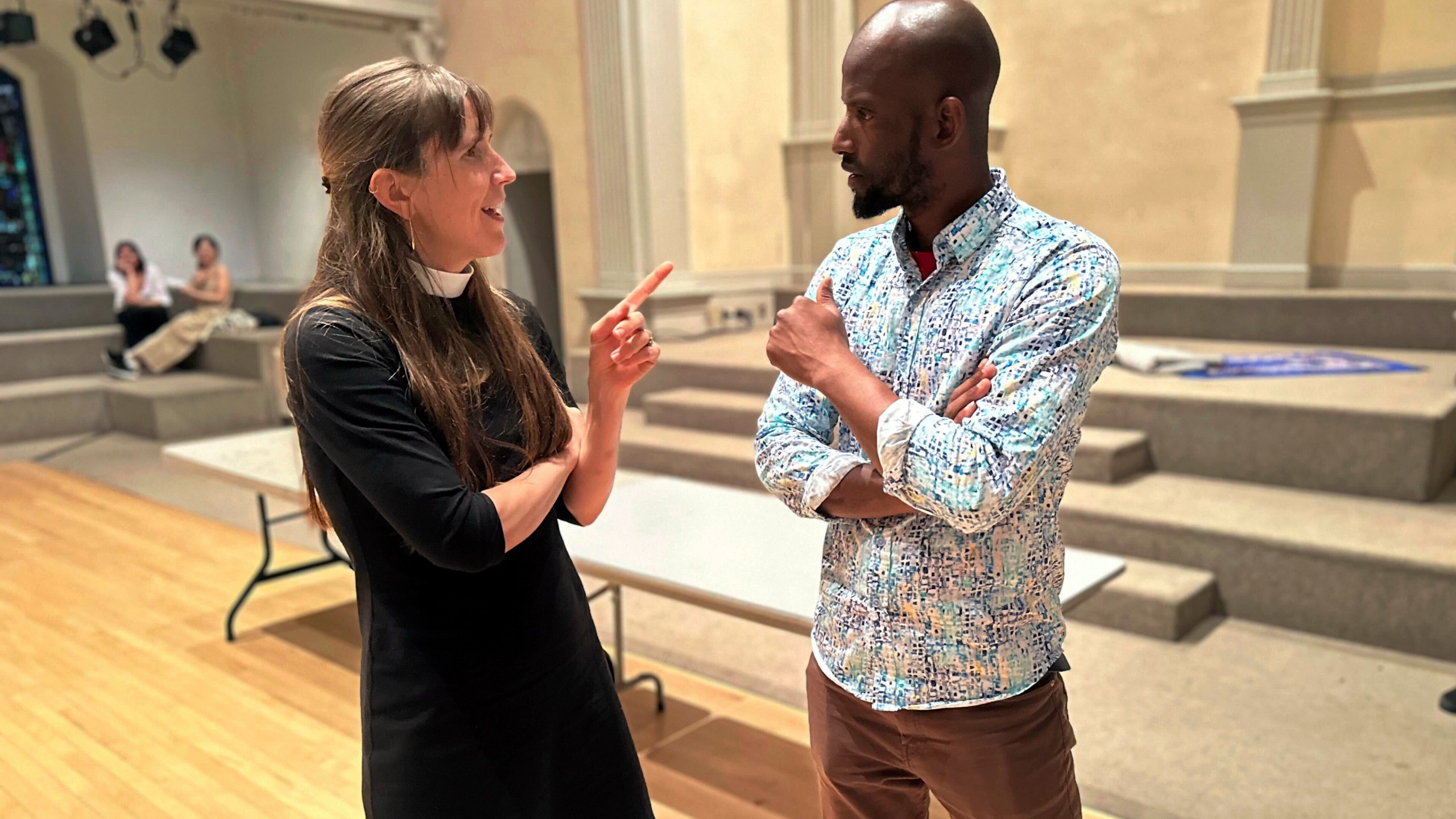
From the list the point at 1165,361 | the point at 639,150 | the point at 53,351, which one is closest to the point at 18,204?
the point at 53,351

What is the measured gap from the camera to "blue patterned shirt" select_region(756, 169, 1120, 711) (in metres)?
1.00

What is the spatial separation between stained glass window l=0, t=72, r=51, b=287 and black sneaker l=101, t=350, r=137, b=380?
9.41ft

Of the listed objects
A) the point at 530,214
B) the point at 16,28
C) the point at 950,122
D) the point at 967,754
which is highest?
the point at 16,28

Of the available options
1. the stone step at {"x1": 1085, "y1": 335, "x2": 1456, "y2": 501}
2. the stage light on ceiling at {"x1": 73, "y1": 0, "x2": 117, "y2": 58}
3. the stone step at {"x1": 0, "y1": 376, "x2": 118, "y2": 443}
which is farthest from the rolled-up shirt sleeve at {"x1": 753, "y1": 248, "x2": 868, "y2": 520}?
the stage light on ceiling at {"x1": 73, "y1": 0, "x2": 117, "y2": 58}

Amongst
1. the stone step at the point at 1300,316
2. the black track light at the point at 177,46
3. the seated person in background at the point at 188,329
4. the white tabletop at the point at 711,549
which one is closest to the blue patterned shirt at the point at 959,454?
the white tabletop at the point at 711,549

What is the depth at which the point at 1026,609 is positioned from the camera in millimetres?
1117

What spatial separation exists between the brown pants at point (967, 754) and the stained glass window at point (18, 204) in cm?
1099

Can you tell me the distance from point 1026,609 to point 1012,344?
312 mm

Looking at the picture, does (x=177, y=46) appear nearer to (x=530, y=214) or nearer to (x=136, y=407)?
(x=136, y=407)

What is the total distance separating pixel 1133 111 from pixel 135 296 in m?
7.28

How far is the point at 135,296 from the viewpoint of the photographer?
7.70 meters

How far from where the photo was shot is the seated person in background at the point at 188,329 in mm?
7574

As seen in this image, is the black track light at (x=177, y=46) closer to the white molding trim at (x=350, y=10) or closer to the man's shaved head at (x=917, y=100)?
the white molding trim at (x=350, y=10)

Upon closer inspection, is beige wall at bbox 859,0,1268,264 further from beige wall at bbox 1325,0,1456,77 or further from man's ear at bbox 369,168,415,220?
man's ear at bbox 369,168,415,220
